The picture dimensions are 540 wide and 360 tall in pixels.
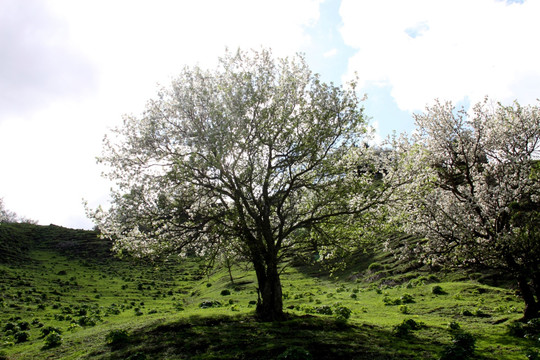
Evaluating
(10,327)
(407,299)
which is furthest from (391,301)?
(10,327)

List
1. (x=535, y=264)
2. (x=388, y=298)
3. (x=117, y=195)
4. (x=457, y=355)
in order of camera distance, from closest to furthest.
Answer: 1. (x=457, y=355)
2. (x=535, y=264)
3. (x=117, y=195)
4. (x=388, y=298)

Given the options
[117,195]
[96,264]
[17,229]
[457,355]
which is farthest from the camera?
[17,229]

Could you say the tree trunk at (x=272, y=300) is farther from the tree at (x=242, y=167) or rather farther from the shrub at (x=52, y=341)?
the shrub at (x=52, y=341)

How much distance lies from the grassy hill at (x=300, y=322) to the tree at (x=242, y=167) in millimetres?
4403

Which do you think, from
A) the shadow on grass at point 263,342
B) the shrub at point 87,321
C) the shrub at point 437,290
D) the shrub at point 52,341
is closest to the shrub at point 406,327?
the shadow on grass at point 263,342

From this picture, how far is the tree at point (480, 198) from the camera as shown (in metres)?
18.9

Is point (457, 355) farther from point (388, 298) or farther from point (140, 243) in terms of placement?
point (388, 298)

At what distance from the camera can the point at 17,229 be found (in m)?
120

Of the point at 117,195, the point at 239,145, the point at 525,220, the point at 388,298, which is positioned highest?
the point at 239,145

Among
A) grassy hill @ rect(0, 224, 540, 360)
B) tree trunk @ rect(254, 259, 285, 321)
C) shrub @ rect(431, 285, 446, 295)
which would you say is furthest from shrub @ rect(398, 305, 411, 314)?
tree trunk @ rect(254, 259, 285, 321)

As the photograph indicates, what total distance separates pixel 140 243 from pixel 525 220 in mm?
23356

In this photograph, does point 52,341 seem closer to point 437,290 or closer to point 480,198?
point 480,198

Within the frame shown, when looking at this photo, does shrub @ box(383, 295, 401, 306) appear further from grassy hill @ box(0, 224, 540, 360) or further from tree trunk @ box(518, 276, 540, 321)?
tree trunk @ box(518, 276, 540, 321)

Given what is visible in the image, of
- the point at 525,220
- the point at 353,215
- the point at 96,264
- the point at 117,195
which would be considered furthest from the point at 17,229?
the point at 525,220
